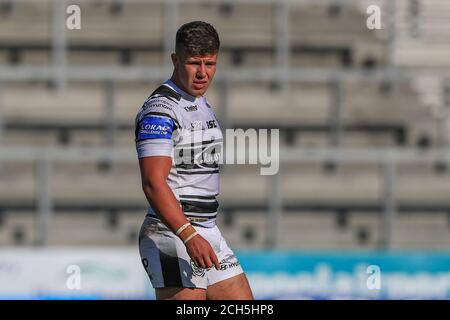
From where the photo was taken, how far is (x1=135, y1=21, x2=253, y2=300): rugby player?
523 cm

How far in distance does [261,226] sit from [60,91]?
251 cm

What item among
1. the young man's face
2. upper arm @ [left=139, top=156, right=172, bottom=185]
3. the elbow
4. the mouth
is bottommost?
the elbow

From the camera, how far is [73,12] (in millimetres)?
12695

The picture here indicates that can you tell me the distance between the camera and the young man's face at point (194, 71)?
5.29m

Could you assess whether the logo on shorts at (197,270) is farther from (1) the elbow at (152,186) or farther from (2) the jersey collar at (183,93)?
(2) the jersey collar at (183,93)

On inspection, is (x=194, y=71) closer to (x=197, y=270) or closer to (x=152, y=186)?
(x=152, y=186)

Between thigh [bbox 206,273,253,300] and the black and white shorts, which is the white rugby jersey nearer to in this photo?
the black and white shorts

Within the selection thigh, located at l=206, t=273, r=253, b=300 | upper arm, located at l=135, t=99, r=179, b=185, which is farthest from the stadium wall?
upper arm, located at l=135, t=99, r=179, b=185

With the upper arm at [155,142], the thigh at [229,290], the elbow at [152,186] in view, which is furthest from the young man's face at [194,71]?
the thigh at [229,290]

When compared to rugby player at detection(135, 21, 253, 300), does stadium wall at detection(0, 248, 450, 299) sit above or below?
below

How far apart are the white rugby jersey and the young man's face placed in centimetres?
4

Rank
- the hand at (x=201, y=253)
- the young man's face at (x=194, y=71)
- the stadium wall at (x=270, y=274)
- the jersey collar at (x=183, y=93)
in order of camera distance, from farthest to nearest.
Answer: the stadium wall at (x=270, y=274) < the jersey collar at (x=183, y=93) < the young man's face at (x=194, y=71) < the hand at (x=201, y=253)
